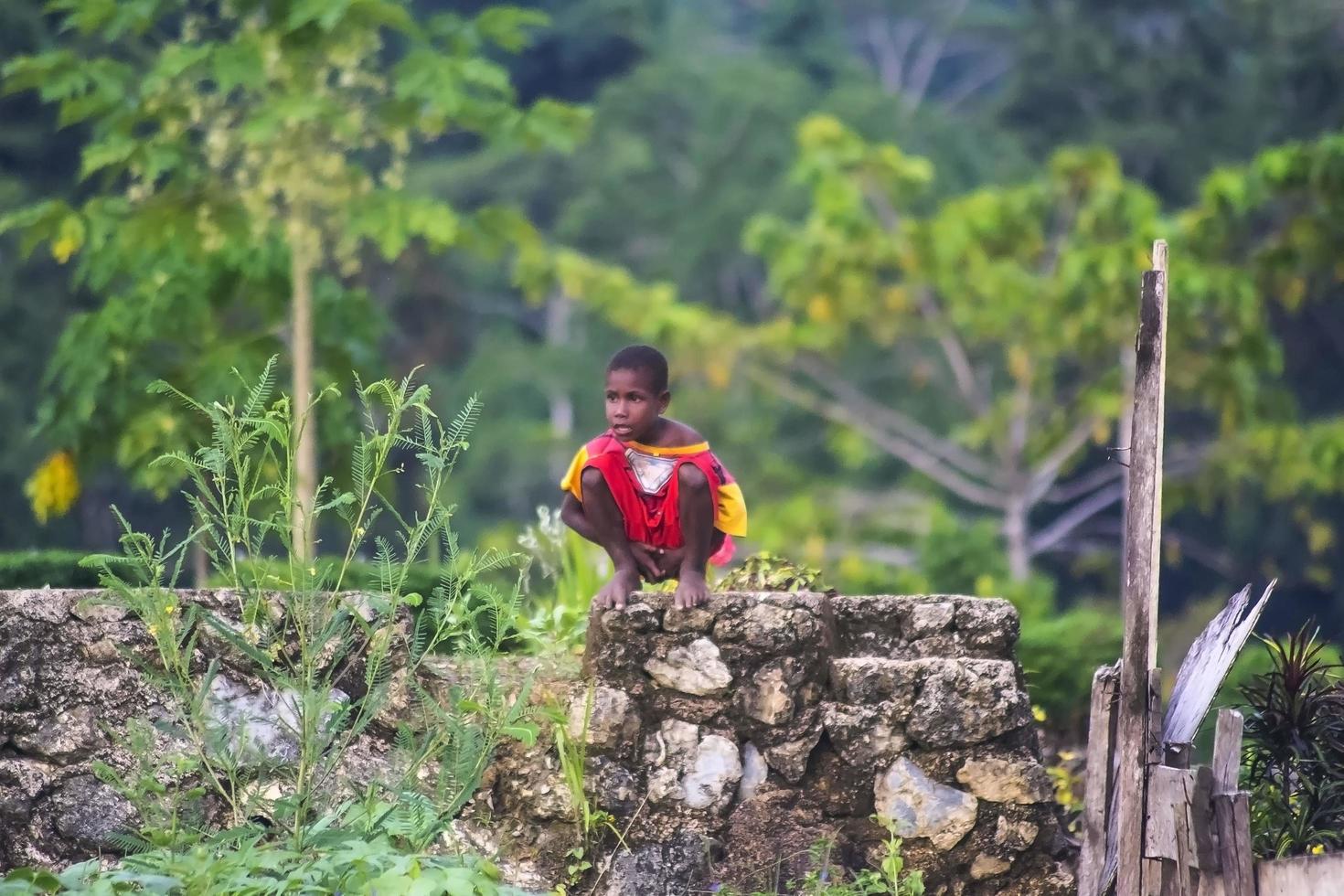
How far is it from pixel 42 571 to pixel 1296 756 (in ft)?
15.2

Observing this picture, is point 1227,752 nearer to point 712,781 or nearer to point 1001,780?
point 1001,780

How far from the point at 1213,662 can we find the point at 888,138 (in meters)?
26.5

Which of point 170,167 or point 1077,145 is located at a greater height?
point 1077,145

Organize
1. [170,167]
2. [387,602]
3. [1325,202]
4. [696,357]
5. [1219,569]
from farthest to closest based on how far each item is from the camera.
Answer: [1219,569], [696,357], [1325,202], [170,167], [387,602]

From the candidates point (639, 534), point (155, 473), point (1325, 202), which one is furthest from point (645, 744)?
point (1325, 202)

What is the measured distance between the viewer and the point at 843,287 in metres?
19.4

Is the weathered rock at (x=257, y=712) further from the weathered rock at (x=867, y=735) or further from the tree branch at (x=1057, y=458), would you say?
the tree branch at (x=1057, y=458)

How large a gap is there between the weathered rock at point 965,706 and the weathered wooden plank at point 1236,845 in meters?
0.74

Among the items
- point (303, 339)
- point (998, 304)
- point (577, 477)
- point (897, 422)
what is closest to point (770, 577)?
point (577, 477)

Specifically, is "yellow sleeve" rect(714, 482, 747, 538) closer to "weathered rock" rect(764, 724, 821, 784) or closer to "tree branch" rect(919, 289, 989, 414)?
"weathered rock" rect(764, 724, 821, 784)

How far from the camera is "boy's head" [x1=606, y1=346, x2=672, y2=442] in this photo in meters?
5.63

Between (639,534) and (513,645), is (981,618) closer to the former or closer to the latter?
(639,534)

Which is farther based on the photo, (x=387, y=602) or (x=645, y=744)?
(x=645, y=744)

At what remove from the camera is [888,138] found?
30.9m
